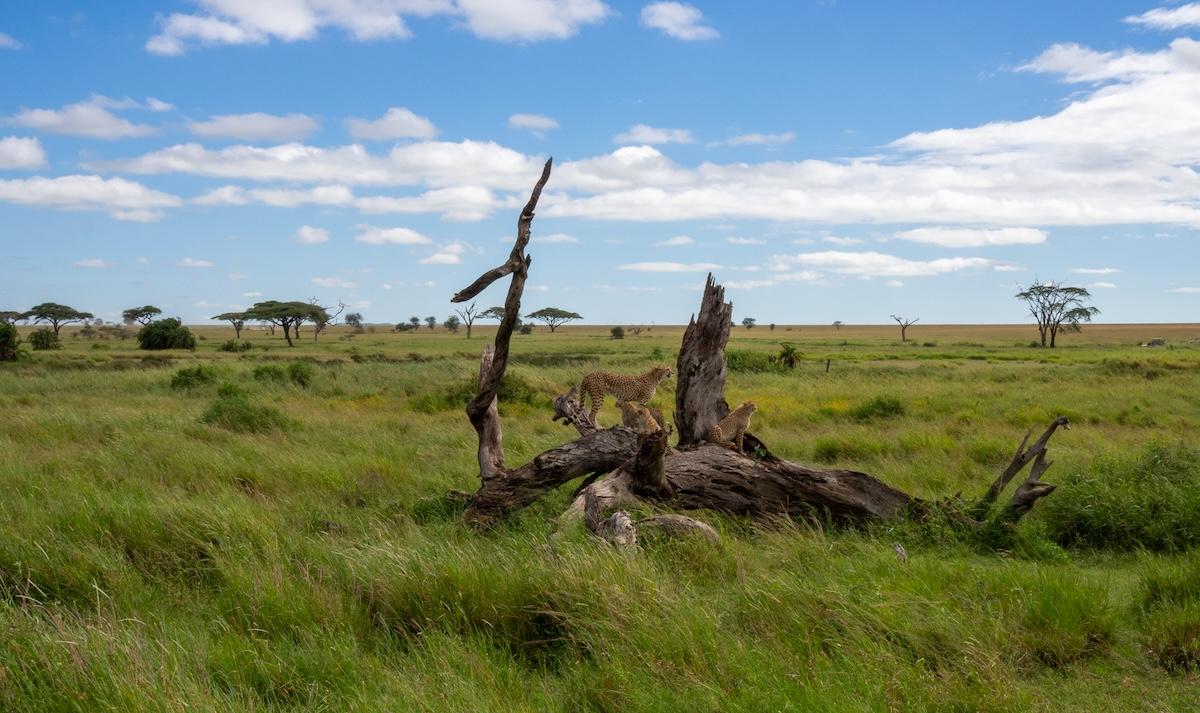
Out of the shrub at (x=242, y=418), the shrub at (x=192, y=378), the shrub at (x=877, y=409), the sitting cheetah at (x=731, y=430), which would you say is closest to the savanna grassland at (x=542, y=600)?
the sitting cheetah at (x=731, y=430)

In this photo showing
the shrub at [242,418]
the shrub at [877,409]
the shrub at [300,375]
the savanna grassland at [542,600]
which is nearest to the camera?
the savanna grassland at [542,600]

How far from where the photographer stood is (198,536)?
6.99 m

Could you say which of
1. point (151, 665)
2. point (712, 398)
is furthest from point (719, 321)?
point (151, 665)

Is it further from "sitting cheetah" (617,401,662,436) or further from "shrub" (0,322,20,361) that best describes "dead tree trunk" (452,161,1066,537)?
"shrub" (0,322,20,361)

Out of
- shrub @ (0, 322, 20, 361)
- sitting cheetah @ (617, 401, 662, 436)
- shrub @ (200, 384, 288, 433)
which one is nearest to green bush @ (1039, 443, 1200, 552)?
sitting cheetah @ (617, 401, 662, 436)

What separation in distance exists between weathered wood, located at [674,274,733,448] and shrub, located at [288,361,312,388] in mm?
18700

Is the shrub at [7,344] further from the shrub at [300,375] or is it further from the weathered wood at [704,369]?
the weathered wood at [704,369]

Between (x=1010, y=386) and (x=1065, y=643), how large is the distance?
23292 mm

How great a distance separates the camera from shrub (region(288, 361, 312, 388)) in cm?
2597

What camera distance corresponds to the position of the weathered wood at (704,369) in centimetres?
927

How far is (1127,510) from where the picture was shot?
7.83 meters

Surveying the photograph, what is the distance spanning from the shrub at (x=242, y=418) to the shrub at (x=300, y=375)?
33.1 feet

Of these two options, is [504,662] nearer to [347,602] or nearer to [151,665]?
[347,602]

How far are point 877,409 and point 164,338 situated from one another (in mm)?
54874
